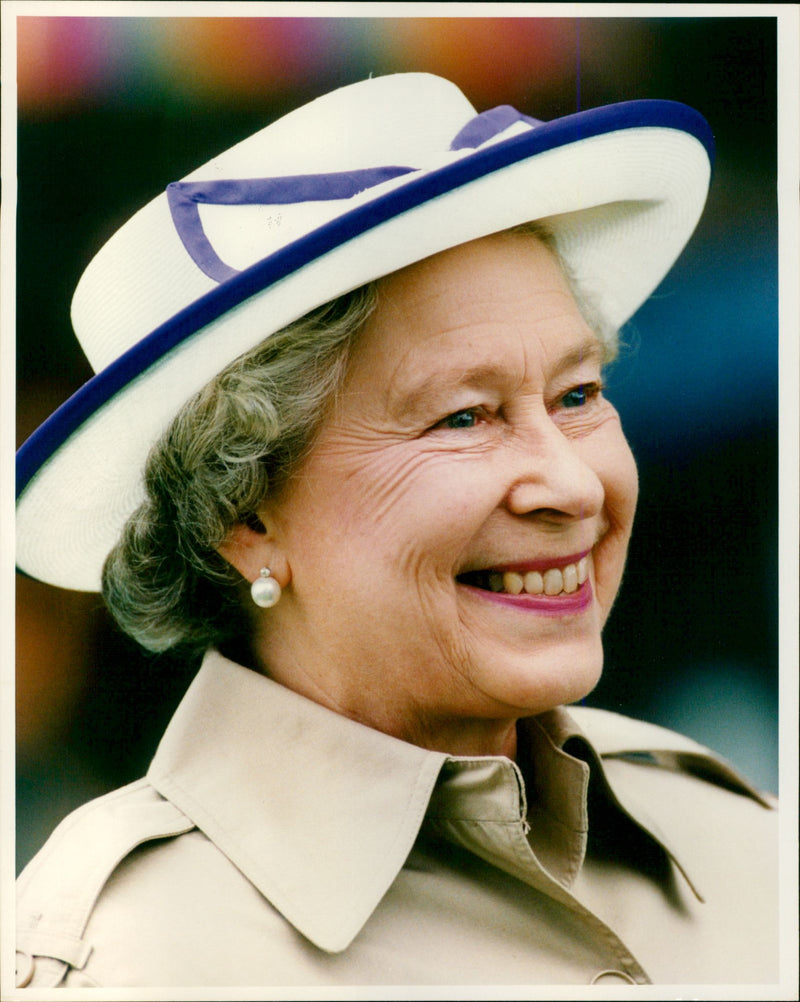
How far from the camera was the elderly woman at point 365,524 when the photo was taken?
1.95 m

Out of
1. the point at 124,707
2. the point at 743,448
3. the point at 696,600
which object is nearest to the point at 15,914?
the point at 124,707

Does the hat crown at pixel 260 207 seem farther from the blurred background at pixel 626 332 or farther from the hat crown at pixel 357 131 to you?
the blurred background at pixel 626 332

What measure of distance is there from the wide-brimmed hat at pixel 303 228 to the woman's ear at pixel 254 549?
231mm

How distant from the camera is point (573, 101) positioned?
2.37 metres

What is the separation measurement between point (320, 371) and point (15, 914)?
4.03ft

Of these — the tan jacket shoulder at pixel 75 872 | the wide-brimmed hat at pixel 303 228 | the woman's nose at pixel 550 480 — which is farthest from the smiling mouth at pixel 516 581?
the tan jacket shoulder at pixel 75 872

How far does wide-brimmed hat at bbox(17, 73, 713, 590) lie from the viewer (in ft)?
6.11

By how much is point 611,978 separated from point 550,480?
0.99 metres

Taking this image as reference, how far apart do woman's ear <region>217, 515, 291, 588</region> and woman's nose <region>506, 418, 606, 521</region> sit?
1.52 feet

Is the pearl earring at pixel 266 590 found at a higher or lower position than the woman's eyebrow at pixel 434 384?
lower

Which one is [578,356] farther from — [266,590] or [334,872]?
[334,872]

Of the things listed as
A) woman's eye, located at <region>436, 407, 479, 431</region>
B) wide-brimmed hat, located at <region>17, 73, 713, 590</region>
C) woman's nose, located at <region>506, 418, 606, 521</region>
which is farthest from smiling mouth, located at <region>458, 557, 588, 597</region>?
wide-brimmed hat, located at <region>17, 73, 713, 590</region>

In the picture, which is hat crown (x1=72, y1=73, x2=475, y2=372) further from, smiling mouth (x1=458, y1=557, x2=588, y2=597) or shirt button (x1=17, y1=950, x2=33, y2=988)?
shirt button (x1=17, y1=950, x2=33, y2=988)

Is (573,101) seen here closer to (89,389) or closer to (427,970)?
(89,389)
